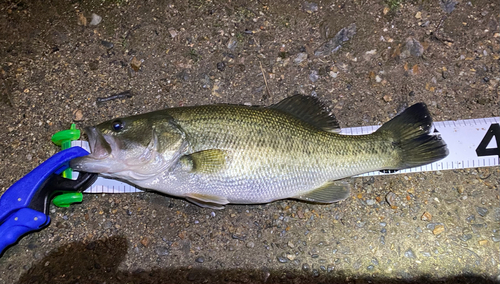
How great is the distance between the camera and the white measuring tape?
107 inches

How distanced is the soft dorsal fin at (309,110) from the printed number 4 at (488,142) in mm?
1343

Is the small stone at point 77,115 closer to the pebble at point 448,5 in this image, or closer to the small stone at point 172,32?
the small stone at point 172,32

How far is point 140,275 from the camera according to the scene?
2.56 m

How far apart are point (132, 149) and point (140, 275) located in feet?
3.56

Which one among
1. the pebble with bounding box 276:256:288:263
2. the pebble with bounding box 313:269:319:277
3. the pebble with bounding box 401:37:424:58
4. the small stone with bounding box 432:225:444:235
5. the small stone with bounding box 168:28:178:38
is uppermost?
the small stone with bounding box 168:28:178:38

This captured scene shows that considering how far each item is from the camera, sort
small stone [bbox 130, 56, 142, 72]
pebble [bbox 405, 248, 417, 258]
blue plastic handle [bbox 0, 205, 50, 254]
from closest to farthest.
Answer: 1. blue plastic handle [bbox 0, 205, 50, 254]
2. pebble [bbox 405, 248, 417, 258]
3. small stone [bbox 130, 56, 142, 72]

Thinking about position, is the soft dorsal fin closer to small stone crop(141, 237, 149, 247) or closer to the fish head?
the fish head

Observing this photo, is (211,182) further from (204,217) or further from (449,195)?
(449,195)

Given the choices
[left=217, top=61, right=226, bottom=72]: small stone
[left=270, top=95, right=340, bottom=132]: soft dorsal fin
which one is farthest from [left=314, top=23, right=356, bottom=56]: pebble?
[left=217, top=61, right=226, bottom=72]: small stone

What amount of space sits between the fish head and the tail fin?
1.67 m

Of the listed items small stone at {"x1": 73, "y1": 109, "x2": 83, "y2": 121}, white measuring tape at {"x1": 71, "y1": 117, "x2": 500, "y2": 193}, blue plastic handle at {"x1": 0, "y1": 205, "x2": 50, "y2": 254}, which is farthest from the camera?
small stone at {"x1": 73, "y1": 109, "x2": 83, "y2": 121}

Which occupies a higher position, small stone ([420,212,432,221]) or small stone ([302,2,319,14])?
small stone ([302,2,319,14])

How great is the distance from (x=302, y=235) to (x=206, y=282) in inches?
34.6

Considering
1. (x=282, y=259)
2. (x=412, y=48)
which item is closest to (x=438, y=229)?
(x=282, y=259)
